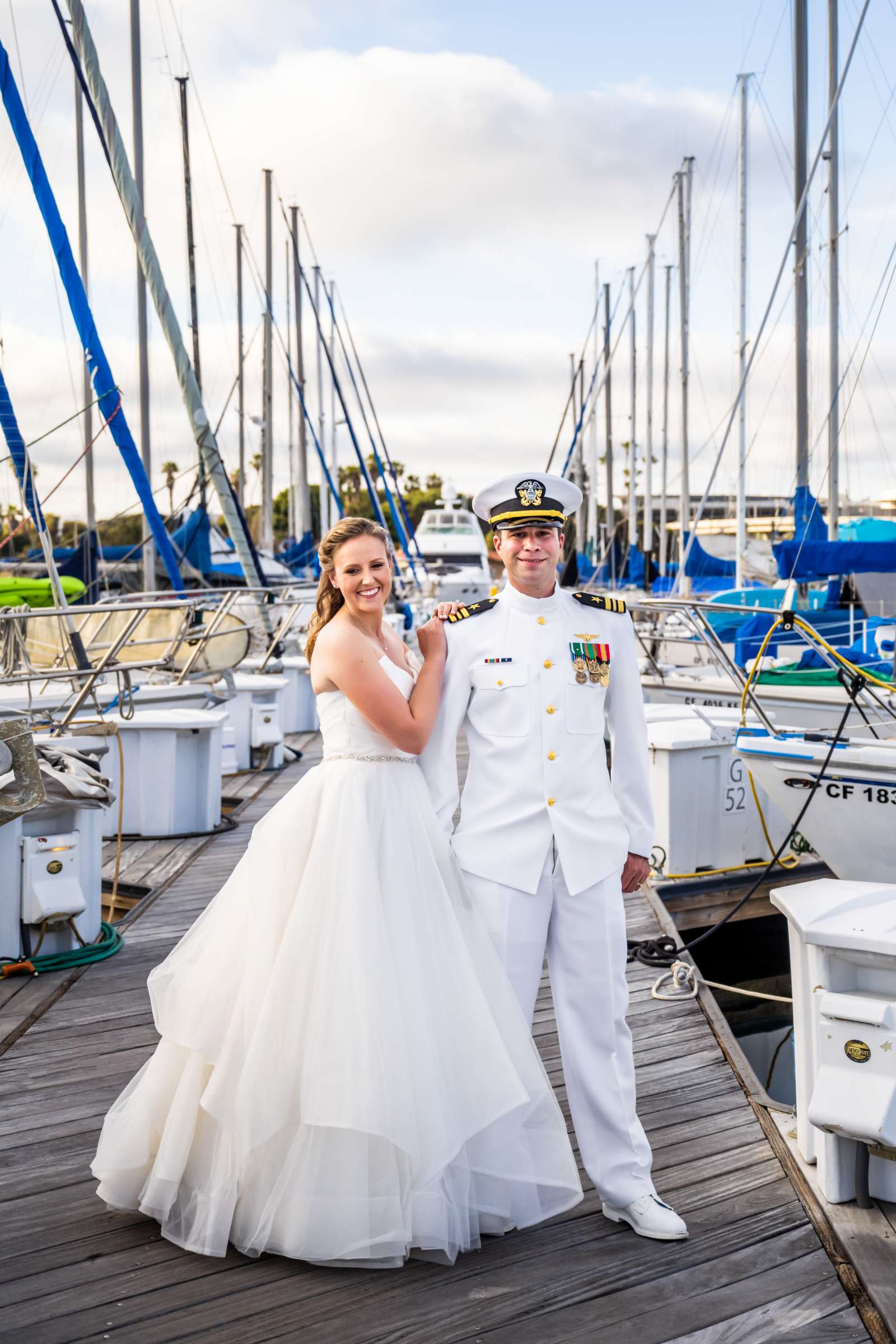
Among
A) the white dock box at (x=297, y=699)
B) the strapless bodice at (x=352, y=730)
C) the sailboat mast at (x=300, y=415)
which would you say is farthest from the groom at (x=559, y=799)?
the sailboat mast at (x=300, y=415)

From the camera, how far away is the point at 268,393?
23.8 metres

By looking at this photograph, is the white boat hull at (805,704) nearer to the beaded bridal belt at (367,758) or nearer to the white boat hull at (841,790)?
the white boat hull at (841,790)

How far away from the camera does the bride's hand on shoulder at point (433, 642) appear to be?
284cm

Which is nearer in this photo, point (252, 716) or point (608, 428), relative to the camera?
point (252, 716)

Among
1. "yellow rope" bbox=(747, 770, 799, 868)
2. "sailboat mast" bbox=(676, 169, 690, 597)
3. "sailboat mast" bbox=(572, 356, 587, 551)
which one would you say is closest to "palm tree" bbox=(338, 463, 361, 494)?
"sailboat mast" bbox=(572, 356, 587, 551)

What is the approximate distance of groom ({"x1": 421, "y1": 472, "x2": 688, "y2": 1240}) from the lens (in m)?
2.69

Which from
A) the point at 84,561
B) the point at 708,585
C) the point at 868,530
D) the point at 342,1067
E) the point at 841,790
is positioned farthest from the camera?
the point at 708,585

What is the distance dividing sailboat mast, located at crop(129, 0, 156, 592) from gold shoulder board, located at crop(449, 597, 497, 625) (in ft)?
34.3

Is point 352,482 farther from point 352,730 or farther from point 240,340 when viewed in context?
point 352,730

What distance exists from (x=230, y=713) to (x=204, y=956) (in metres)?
7.69

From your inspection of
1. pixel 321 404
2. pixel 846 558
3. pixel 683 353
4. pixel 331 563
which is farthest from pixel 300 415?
pixel 331 563

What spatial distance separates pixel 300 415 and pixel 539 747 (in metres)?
24.8

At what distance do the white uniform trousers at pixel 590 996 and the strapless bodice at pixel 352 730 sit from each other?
0.42 meters

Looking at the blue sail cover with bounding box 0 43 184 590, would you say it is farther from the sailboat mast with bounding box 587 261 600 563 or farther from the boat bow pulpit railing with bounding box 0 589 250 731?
the sailboat mast with bounding box 587 261 600 563
